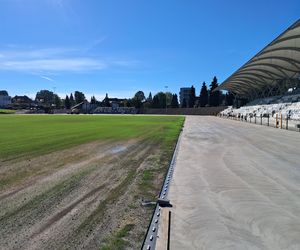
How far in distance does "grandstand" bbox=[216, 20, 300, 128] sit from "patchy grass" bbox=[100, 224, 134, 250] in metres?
31.3

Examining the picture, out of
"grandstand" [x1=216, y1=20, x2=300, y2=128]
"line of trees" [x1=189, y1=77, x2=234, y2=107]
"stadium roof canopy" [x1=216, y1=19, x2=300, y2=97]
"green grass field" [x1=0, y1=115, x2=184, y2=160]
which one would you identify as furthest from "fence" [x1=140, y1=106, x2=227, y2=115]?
"green grass field" [x1=0, y1=115, x2=184, y2=160]

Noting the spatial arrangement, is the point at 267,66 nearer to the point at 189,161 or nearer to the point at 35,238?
the point at 189,161

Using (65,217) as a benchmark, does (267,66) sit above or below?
above

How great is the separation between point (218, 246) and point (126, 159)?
25.8 feet

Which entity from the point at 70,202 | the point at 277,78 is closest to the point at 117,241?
the point at 70,202

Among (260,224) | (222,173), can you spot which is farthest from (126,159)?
(260,224)

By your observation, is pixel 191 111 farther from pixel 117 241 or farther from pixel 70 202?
pixel 117 241

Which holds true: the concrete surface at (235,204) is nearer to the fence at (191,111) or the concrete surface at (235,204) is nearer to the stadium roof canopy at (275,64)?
the stadium roof canopy at (275,64)

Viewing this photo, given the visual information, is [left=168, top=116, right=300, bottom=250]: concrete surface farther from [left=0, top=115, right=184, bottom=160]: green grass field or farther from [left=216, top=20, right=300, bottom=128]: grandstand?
[left=216, top=20, right=300, bottom=128]: grandstand

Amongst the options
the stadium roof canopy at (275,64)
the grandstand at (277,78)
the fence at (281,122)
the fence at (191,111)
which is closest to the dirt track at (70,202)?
the fence at (281,122)

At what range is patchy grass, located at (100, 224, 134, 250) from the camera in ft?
15.4

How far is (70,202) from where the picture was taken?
6.79 m

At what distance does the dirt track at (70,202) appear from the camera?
5.01 metres

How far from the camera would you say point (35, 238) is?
4.94 metres
